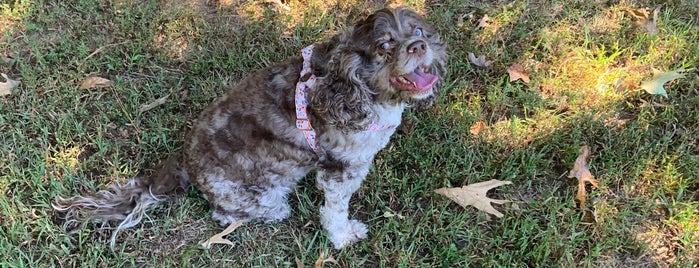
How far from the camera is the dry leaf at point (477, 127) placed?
4457 millimetres

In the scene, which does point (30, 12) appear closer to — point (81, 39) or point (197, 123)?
point (81, 39)

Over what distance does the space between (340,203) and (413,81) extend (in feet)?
3.52

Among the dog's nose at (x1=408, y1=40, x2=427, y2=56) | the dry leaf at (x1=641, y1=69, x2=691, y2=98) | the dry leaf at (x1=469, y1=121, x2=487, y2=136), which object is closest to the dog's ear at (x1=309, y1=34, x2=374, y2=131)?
the dog's nose at (x1=408, y1=40, x2=427, y2=56)

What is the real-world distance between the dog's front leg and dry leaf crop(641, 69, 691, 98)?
94.0 inches

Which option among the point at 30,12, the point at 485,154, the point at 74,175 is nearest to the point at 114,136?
the point at 74,175

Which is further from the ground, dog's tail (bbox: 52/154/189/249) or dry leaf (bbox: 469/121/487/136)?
dog's tail (bbox: 52/154/189/249)

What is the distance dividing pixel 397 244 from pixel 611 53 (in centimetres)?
258

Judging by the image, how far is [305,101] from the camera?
3.30 meters

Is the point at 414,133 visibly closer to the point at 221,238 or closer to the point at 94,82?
the point at 221,238

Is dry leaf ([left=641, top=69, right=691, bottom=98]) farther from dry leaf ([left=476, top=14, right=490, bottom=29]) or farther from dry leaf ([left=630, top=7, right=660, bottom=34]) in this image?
dry leaf ([left=476, top=14, right=490, bottom=29])

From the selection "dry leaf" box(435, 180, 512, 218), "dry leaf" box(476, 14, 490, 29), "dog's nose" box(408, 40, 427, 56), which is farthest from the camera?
"dry leaf" box(476, 14, 490, 29)

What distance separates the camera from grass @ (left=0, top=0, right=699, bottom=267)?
3.88 m

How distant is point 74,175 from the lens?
4191 millimetres

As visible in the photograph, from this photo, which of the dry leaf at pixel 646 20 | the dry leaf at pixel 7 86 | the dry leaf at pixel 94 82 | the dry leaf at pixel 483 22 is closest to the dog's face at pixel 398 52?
the dry leaf at pixel 483 22
